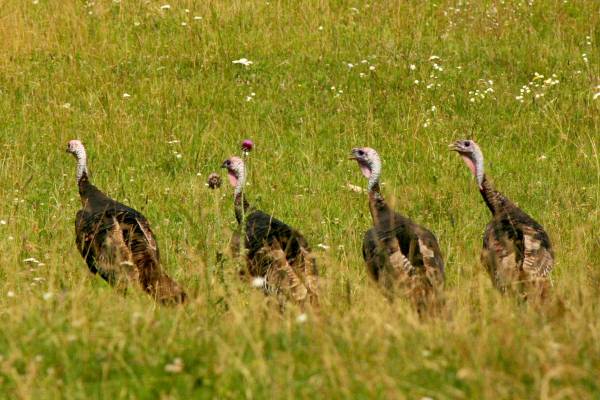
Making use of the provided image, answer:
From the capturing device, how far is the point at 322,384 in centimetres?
474

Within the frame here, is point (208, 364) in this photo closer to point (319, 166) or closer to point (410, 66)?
point (319, 166)

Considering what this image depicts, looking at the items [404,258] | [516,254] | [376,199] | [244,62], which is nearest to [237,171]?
[376,199]

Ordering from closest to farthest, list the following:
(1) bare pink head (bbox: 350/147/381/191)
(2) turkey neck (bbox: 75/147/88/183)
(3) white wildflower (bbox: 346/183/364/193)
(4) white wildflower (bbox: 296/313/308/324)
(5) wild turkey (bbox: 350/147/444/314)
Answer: (4) white wildflower (bbox: 296/313/308/324)
(5) wild turkey (bbox: 350/147/444/314)
(1) bare pink head (bbox: 350/147/381/191)
(2) turkey neck (bbox: 75/147/88/183)
(3) white wildflower (bbox: 346/183/364/193)

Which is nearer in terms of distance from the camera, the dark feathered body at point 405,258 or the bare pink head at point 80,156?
A: the dark feathered body at point 405,258

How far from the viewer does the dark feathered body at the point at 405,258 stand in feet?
23.6

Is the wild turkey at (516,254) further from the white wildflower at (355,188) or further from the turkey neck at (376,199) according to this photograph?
the white wildflower at (355,188)

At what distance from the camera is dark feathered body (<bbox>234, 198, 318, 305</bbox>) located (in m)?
7.36

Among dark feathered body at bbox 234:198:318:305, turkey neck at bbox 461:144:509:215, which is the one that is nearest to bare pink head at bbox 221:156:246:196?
dark feathered body at bbox 234:198:318:305

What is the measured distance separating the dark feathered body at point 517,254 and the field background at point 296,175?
0.21 metres

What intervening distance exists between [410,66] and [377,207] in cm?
465

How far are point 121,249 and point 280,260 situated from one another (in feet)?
3.42

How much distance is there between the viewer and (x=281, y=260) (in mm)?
7574

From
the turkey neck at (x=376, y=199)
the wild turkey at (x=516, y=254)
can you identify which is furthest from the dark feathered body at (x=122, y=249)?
the wild turkey at (x=516, y=254)

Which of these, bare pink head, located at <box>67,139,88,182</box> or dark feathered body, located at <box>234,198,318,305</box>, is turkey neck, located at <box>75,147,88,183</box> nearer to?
bare pink head, located at <box>67,139,88,182</box>
